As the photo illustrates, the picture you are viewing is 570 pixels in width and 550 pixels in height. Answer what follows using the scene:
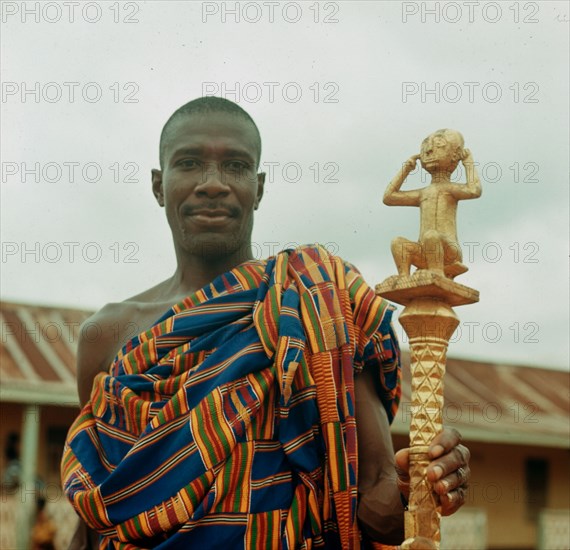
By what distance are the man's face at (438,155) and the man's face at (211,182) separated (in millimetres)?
948

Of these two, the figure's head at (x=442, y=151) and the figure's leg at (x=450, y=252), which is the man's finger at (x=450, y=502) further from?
the figure's head at (x=442, y=151)

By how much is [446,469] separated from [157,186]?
182 centimetres

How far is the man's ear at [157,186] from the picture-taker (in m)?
4.21

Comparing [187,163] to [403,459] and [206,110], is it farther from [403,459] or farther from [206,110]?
[403,459]

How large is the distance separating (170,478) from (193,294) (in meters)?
0.69

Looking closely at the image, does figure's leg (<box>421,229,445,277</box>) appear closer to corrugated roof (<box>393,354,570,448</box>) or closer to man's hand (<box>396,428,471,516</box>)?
man's hand (<box>396,428,471,516</box>)

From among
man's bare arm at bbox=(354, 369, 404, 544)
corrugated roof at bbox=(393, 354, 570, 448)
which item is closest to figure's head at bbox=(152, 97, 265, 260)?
man's bare arm at bbox=(354, 369, 404, 544)

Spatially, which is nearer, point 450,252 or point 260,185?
point 450,252

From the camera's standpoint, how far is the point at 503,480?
17438mm

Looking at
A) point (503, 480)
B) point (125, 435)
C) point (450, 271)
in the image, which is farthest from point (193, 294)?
point (503, 480)

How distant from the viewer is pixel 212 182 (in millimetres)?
3859

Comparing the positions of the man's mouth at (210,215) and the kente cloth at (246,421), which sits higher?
the man's mouth at (210,215)

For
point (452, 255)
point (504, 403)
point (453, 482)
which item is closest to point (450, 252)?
point (452, 255)

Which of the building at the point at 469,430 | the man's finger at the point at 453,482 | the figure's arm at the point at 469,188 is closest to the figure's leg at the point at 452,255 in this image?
the figure's arm at the point at 469,188
